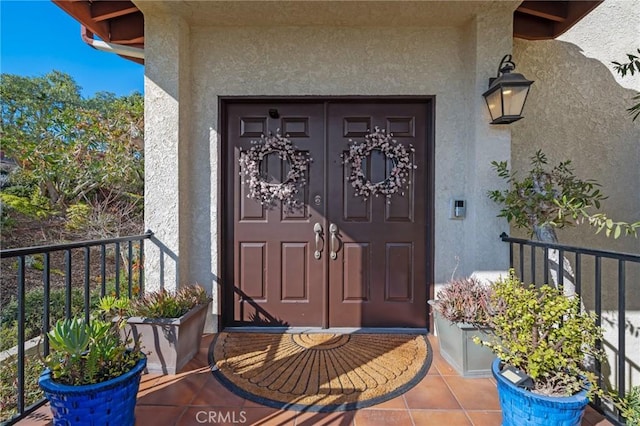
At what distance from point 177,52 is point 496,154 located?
2779mm

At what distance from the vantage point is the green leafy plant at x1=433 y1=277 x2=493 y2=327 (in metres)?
2.07

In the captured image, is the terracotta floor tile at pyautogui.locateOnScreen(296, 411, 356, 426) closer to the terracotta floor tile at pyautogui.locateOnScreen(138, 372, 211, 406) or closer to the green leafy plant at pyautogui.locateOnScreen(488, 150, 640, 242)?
the terracotta floor tile at pyautogui.locateOnScreen(138, 372, 211, 406)

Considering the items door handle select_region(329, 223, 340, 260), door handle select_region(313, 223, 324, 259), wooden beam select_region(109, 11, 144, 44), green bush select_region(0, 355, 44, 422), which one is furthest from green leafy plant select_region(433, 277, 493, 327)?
wooden beam select_region(109, 11, 144, 44)

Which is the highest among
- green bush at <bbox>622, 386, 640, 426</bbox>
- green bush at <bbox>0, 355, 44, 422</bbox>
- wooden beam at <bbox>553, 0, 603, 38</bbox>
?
wooden beam at <bbox>553, 0, 603, 38</bbox>

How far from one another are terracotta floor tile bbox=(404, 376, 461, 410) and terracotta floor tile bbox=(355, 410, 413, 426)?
11cm

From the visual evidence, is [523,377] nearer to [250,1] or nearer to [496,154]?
[496,154]

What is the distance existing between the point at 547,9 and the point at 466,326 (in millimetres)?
2660

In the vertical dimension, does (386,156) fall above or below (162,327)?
above

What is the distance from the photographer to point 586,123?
9.34 ft

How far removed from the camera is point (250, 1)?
2.39m

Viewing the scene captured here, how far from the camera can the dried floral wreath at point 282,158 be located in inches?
110

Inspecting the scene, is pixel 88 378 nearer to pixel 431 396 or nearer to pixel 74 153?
pixel 431 396

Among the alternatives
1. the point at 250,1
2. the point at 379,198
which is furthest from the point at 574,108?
the point at 250,1

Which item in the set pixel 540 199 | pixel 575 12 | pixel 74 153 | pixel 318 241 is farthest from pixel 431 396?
pixel 74 153
